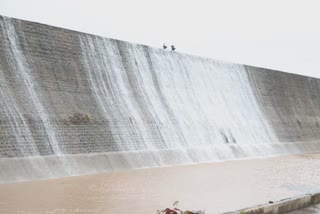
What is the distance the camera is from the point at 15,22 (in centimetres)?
1291

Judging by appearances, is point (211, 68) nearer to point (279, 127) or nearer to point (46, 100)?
point (279, 127)

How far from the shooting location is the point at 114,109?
1450 cm

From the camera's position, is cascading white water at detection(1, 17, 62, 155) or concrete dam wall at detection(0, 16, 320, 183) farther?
cascading white water at detection(1, 17, 62, 155)

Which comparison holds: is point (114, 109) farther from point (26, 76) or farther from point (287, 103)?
point (287, 103)

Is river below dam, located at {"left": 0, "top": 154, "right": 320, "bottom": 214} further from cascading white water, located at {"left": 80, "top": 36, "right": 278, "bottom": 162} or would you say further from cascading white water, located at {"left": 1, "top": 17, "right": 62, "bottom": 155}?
cascading white water, located at {"left": 80, "top": 36, "right": 278, "bottom": 162}

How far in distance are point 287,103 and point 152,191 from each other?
1803cm

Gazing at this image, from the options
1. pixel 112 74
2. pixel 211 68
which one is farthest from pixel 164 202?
pixel 211 68

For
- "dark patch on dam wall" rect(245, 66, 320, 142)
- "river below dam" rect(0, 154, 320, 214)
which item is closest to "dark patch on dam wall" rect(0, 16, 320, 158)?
"river below dam" rect(0, 154, 320, 214)

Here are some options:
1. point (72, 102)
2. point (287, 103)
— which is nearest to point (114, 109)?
point (72, 102)

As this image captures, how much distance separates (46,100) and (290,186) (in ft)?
A: 19.0

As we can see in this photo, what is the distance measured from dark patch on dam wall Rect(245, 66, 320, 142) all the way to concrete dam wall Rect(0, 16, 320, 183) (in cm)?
20

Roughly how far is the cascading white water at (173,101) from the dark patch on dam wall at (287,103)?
1.04m

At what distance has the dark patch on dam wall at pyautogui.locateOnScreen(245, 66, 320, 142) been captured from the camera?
79.0ft

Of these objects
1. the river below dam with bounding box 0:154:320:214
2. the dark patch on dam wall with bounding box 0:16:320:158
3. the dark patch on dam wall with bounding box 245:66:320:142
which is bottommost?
the river below dam with bounding box 0:154:320:214
